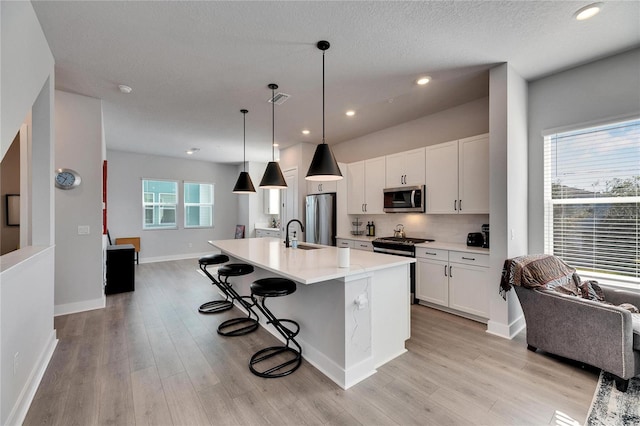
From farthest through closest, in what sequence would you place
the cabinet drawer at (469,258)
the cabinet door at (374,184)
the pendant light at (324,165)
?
the cabinet door at (374,184)
the cabinet drawer at (469,258)
the pendant light at (324,165)

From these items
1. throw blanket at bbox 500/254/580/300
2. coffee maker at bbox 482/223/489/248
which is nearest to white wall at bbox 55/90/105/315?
throw blanket at bbox 500/254/580/300

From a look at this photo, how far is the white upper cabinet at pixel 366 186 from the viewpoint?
4.68 m

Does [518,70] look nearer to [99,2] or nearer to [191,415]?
[99,2]

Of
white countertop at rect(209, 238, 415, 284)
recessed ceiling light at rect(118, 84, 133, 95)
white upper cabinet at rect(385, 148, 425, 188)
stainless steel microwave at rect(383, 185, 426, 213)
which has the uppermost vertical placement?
recessed ceiling light at rect(118, 84, 133, 95)

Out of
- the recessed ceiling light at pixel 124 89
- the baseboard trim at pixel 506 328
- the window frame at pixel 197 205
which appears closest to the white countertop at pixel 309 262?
the baseboard trim at pixel 506 328

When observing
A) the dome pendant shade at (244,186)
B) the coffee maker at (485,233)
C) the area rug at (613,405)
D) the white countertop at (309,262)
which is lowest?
the area rug at (613,405)

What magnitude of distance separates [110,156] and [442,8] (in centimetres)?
757

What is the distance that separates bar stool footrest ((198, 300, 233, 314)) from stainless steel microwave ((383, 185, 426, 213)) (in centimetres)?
278

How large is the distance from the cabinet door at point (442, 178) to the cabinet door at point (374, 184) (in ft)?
2.66

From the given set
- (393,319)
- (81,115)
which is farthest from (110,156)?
(393,319)

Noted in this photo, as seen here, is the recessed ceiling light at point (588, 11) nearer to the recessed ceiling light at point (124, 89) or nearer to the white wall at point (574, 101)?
the white wall at point (574, 101)

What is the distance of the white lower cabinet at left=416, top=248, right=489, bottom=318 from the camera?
127 inches

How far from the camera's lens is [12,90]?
6.32 ft

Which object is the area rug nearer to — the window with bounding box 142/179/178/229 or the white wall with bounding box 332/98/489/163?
the white wall with bounding box 332/98/489/163
